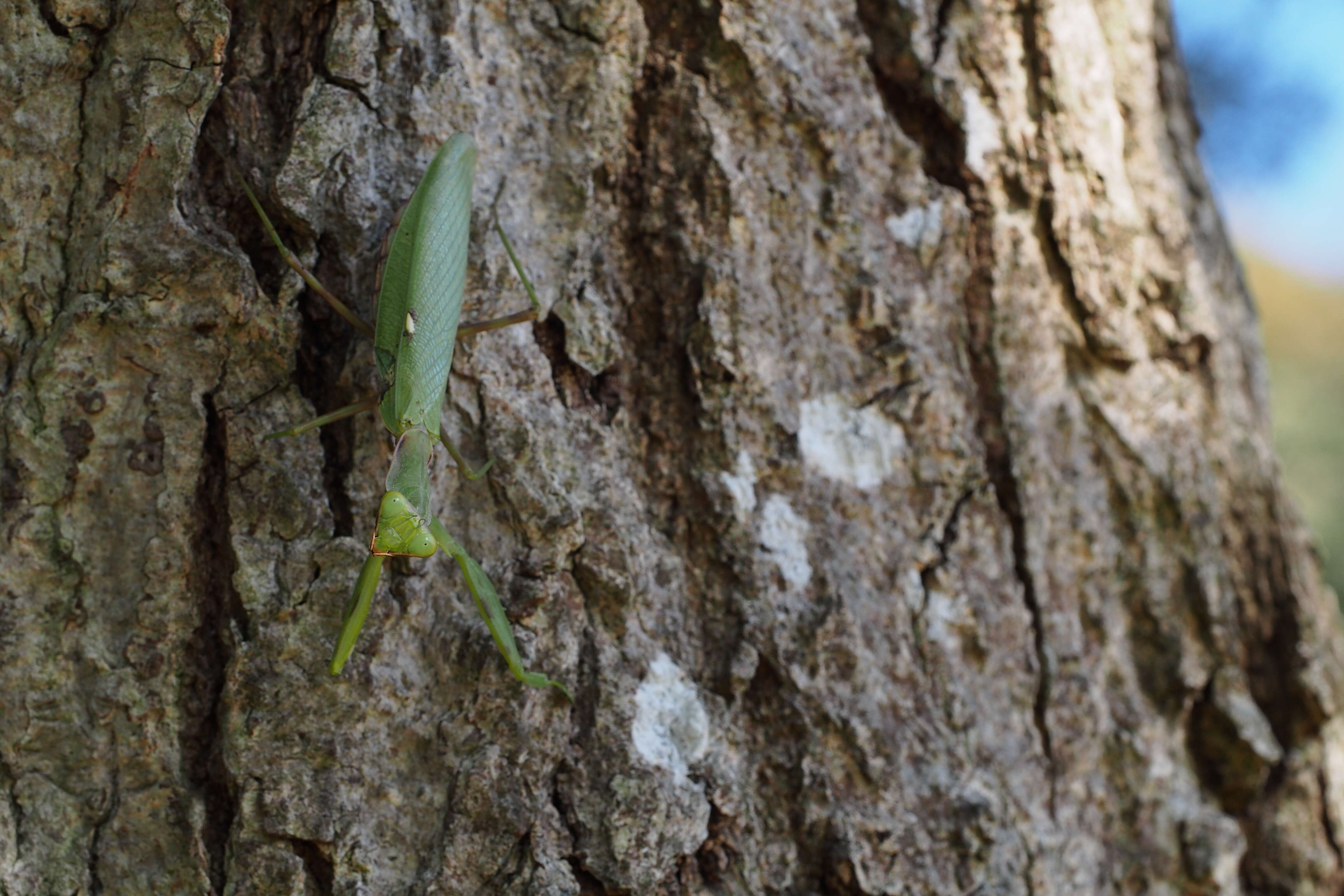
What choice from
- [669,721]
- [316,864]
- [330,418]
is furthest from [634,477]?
[316,864]

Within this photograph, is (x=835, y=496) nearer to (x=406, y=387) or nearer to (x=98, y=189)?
(x=406, y=387)

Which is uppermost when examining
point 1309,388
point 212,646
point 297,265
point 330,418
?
point 1309,388

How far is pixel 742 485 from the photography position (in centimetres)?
200

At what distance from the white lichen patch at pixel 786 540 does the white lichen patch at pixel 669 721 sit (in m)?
0.31

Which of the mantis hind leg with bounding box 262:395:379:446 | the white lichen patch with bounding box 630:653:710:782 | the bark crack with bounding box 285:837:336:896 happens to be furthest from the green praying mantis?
the bark crack with bounding box 285:837:336:896

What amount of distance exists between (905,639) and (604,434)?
79 cm

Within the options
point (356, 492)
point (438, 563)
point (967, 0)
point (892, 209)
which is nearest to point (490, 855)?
point (438, 563)

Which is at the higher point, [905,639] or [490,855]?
[905,639]

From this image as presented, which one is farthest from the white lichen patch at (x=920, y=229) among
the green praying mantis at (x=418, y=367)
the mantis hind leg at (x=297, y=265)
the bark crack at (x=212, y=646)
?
the bark crack at (x=212, y=646)

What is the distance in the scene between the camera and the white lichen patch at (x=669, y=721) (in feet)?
5.94

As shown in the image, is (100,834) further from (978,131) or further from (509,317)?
(978,131)

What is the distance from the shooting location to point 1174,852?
7.81 feet

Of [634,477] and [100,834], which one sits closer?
[100,834]

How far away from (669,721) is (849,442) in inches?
28.9
